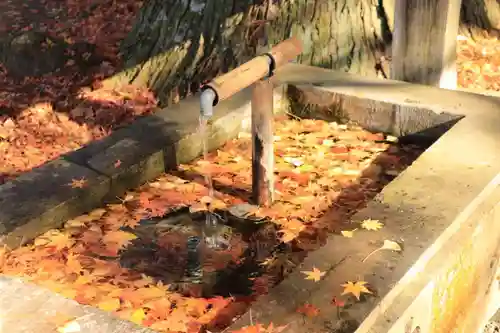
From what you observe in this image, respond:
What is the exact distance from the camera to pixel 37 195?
3.61 meters

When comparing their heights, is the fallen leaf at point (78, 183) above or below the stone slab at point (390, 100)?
below

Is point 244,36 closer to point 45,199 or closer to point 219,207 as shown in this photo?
point 219,207

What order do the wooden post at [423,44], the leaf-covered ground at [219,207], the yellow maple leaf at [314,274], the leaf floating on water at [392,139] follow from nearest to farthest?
the yellow maple leaf at [314,274]
the leaf-covered ground at [219,207]
the leaf floating on water at [392,139]
the wooden post at [423,44]

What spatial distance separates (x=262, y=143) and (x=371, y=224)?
0.83 metres

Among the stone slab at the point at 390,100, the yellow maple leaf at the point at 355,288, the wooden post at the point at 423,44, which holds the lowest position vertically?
the yellow maple leaf at the point at 355,288

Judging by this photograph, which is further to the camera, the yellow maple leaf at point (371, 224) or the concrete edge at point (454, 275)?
the yellow maple leaf at point (371, 224)

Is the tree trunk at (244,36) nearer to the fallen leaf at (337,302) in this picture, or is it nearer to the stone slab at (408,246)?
the stone slab at (408,246)

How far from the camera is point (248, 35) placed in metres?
5.73

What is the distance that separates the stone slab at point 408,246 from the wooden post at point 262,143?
26.2 inches

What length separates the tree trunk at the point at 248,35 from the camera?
5.60 metres

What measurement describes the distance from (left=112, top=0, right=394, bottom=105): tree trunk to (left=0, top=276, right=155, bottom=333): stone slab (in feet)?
10.8

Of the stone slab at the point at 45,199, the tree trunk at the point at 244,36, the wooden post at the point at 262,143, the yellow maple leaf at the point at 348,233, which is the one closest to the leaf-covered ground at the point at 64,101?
the tree trunk at the point at 244,36

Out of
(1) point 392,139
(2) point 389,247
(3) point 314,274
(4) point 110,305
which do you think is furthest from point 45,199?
(1) point 392,139

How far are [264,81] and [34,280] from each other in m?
1.50
